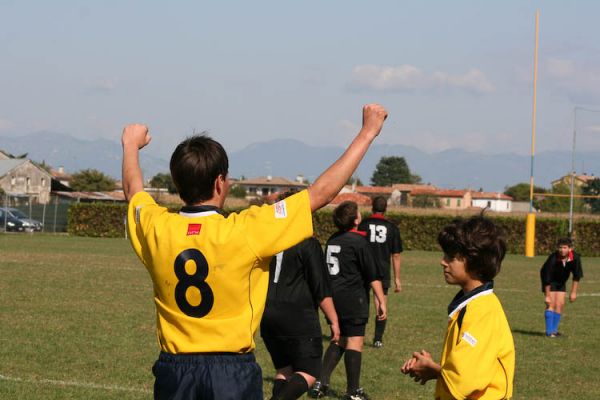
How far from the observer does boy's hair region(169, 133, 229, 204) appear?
394 cm

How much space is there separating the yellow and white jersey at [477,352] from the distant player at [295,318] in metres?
3.18

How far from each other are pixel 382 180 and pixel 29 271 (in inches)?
6772

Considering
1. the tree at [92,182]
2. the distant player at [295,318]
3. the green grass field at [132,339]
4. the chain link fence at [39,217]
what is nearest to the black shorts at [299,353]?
the distant player at [295,318]

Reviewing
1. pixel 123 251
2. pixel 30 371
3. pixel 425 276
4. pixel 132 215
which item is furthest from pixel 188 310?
pixel 123 251

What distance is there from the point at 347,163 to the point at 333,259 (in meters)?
6.35

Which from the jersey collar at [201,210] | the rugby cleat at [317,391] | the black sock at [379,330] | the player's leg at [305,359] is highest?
the jersey collar at [201,210]

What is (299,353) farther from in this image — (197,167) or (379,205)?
(379,205)

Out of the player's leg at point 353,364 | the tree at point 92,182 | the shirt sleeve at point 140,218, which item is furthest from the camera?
the tree at point 92,182

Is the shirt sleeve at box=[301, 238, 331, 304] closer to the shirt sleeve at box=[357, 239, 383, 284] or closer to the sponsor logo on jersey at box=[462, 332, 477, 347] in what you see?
the shirt sleeve at box=[357, 239, 383, 284]

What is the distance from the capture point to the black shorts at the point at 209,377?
13.0ft

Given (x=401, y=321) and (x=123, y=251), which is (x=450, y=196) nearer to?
(x=123, y=251)

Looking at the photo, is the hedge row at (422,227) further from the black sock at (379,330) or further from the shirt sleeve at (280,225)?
the shirt sleeve at (280,225)

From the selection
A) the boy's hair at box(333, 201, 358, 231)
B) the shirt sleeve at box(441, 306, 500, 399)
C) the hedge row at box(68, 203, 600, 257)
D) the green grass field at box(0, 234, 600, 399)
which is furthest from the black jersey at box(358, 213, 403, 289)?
the hedge row at box(68, 203, 600, 257)

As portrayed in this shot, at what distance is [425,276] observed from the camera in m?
28.7
